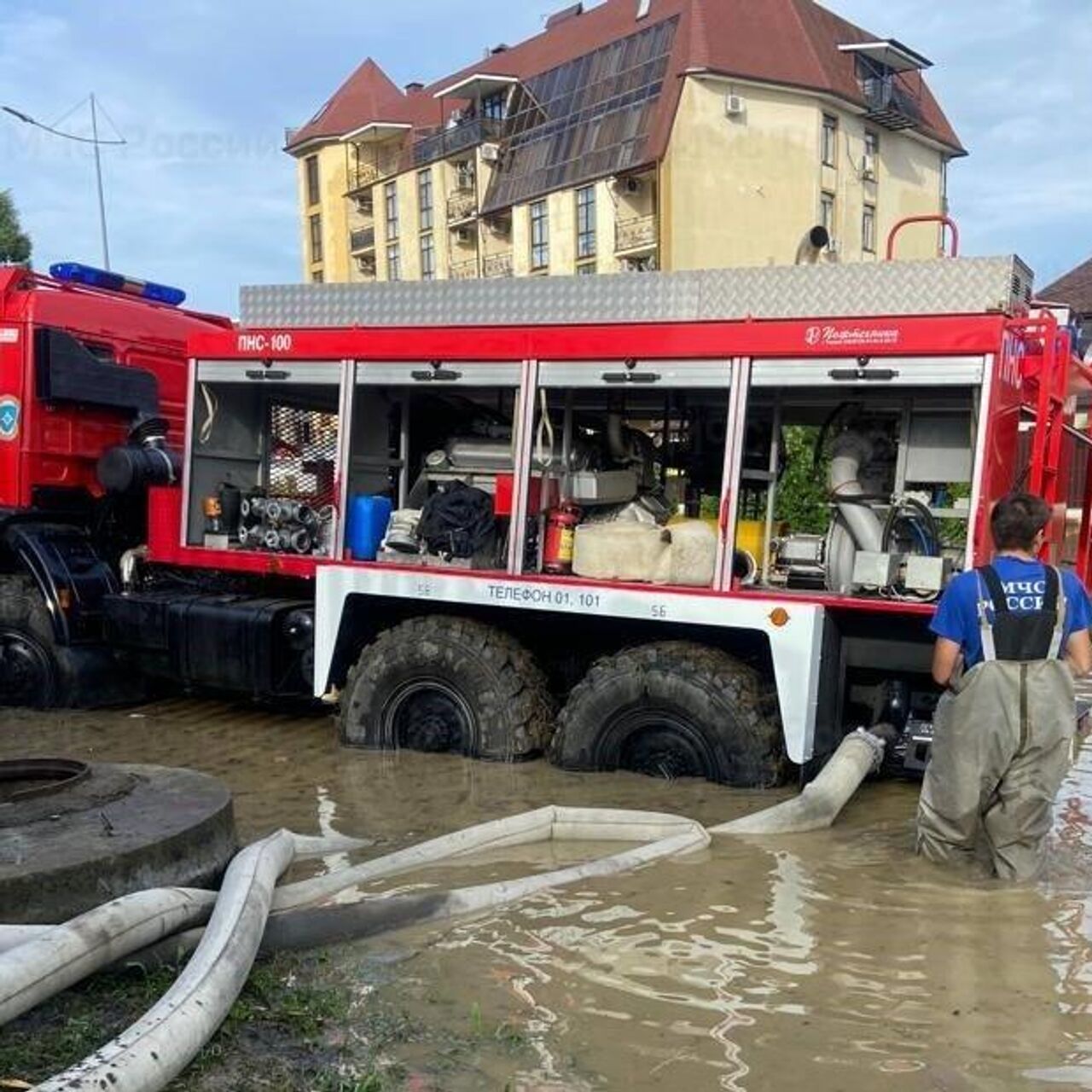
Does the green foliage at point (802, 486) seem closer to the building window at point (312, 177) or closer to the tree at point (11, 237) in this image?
the tree at point (11, 237)

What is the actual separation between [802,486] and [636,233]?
35017mm

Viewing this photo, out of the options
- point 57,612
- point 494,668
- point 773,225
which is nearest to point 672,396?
point 494,668

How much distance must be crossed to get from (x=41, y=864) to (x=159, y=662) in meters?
4.47

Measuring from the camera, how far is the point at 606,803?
5867mm

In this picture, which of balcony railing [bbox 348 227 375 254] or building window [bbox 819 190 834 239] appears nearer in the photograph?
building window [bbox 819 190 834 239]

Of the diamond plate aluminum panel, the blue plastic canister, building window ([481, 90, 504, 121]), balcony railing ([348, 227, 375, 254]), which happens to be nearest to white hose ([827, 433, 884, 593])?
the diamond plate aluminum panel

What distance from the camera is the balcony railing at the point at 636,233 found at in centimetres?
4022

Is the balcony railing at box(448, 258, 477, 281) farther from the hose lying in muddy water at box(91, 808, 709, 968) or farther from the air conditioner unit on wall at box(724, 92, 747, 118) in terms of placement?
the hose lying in muddy water at box(91, 808, 709, 968)

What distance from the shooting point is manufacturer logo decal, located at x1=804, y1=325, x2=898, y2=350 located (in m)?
5.67

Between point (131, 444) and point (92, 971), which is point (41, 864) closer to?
point (92, 971)

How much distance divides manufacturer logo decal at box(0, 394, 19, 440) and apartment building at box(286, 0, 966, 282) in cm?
2822

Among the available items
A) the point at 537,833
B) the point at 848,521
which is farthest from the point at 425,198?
the point at 537,833

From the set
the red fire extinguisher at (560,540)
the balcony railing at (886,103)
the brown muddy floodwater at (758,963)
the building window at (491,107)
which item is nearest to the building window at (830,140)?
the balcony railing at (886,103)

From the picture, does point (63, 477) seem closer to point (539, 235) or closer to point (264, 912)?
point (264, 912)
